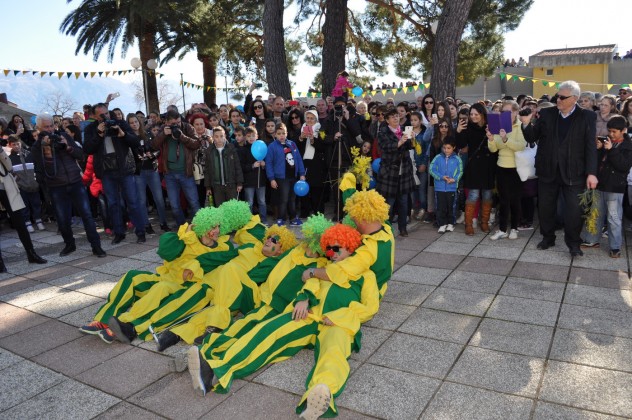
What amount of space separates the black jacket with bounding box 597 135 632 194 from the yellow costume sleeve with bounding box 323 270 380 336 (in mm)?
3677

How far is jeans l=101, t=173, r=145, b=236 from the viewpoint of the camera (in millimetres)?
7164

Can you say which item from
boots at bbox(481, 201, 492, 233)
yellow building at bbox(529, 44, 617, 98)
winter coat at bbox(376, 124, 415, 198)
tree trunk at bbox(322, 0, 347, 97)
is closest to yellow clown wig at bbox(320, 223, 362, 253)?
winter coat at bbox(376, 124, 415, 198)

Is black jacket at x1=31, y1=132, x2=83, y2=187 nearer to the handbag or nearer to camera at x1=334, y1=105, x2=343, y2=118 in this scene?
camera at x1=334, y1=105, x2=343, y2=118

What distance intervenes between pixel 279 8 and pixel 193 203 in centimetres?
638

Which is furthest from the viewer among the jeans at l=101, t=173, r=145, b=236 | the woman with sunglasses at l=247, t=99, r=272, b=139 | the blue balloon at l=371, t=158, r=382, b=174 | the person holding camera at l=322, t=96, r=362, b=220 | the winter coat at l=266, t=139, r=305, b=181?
the woman with sunglasses at l=247, t=99, r=272, b=139

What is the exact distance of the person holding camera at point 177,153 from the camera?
24.4ft

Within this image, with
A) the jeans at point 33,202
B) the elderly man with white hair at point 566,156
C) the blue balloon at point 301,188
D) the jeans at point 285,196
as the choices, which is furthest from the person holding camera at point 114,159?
the elderly man with white hair at point 566,156

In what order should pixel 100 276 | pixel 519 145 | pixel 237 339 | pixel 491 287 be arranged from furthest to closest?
pixel 519 145, pixel 100 276, pixel 491 287, pixel 237 339

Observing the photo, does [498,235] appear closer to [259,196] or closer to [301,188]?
[301,188]

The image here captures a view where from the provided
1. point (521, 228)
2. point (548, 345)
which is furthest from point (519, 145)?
point (548, 345)

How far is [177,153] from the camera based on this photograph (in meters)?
7.58

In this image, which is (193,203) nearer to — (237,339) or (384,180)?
(384,180)

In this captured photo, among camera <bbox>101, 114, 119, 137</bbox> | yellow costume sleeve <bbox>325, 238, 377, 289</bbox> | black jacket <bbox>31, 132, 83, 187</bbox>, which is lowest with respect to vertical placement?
yellow costume sleeve <bbox>325, 238, 377, 289</bbox>

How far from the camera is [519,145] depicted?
636 cm
